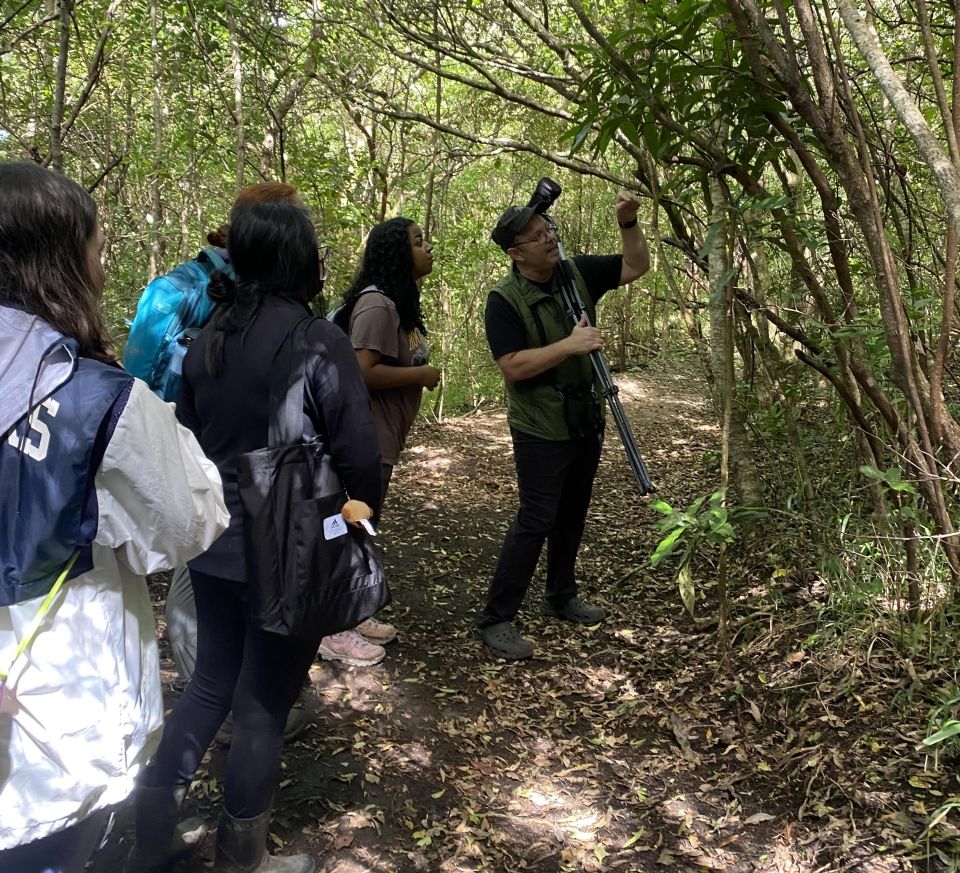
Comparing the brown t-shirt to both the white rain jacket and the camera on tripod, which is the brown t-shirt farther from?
the white rain jacket

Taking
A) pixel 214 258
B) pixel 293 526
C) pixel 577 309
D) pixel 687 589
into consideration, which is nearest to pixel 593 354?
pixel 577 309

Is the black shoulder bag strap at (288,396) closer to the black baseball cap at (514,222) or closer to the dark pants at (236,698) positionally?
Result: the dark pants at (236,698)

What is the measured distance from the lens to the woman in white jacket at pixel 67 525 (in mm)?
1145

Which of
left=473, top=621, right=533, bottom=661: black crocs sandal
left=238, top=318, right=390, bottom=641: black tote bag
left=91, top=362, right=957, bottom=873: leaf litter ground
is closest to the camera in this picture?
left=238, top=318, right=390, bottom=641: black tote bag

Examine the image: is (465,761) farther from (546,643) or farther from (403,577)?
(403,577)

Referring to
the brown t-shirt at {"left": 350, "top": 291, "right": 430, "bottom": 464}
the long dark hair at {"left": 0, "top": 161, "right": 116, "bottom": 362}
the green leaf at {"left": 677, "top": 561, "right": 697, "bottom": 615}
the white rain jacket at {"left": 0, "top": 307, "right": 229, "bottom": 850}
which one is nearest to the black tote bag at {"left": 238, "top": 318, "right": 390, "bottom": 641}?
the white rain jacket at {"left": 0, "top": 307, "right": 229, "bottom": 850}

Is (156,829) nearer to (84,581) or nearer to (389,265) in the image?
(84,581)

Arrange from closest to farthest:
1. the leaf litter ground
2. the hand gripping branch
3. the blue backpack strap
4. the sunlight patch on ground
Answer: the leaf litter ground < the blue backpack strap < the hand gripping branch < the sunlight patch on ground

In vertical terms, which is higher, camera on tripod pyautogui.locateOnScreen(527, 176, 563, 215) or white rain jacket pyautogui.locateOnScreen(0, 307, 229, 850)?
camera on tripod pyautogui.locateOnScreen(527, 176, 563, 215)

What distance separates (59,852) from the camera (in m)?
1.25

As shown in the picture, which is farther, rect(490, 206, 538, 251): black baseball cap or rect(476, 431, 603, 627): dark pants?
rect(476, 431, 603, 627): dark pants

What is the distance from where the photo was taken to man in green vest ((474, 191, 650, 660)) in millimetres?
3051

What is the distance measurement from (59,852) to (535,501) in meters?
2.21

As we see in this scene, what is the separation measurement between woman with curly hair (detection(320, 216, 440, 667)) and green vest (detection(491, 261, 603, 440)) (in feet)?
1.29
